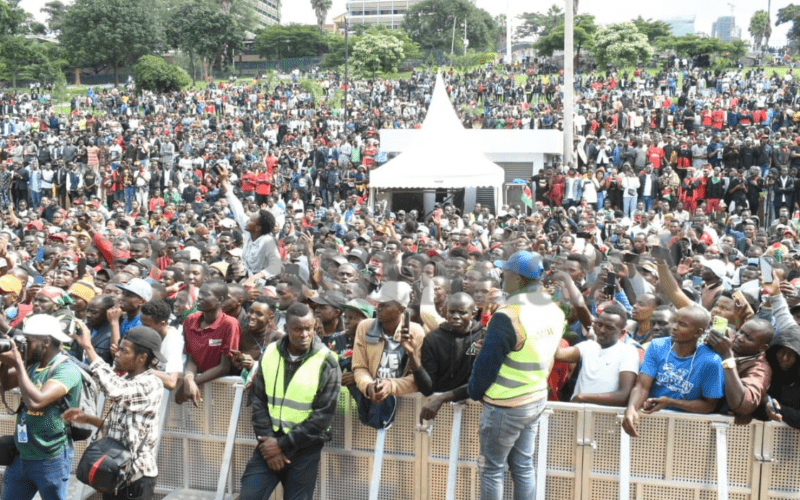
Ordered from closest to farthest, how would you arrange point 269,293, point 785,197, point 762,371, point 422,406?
point 762,371 < point 422,406 < point 269,293 < point 785,197

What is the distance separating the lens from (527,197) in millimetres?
18562

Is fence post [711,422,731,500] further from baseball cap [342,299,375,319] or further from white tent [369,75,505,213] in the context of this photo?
white tent [369,75,505,213]

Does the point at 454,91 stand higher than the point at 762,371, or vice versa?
the point at 454,91

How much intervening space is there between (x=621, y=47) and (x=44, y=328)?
45246 millimetres

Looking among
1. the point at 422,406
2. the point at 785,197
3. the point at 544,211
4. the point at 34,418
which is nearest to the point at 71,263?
the point at 34,418

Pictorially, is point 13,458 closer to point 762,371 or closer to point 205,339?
point 205,339

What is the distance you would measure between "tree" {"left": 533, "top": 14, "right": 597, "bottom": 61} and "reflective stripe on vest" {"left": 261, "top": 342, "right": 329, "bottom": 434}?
164 feet

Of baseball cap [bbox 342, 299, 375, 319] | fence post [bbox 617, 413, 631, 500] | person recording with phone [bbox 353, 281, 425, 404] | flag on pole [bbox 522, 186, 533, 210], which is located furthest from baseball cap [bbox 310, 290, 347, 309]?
flag on pole [bbox 522, 186, 533, 210]

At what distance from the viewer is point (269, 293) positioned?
6.66 meters

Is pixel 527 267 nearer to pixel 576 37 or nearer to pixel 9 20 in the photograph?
pixel 576 37

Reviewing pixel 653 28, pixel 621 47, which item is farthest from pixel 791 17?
pixel 621 47

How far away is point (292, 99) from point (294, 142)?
37.3 feet

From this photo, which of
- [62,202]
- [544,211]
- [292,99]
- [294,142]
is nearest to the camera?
[544,211]

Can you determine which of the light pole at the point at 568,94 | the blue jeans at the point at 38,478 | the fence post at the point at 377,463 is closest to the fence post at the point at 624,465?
the fence post at the point at 377,463
